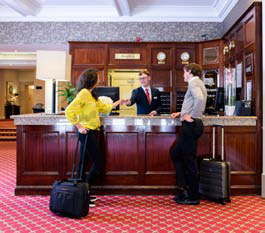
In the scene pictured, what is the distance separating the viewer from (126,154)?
3967 millimetres

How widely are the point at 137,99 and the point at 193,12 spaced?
3.58 metres

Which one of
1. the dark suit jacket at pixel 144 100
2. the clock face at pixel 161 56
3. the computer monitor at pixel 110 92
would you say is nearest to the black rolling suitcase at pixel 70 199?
the computer monitor at pixel 110 92

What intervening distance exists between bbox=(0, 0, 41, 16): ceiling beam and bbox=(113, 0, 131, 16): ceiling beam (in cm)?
184

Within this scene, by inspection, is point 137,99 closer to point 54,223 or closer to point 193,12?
point 54,223

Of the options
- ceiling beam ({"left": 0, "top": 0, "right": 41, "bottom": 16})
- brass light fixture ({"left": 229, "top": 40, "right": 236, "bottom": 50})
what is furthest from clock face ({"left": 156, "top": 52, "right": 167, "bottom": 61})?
Result: ceiling beam ({"left": 0, "top": 0, "right": 41, "bottom": 16})

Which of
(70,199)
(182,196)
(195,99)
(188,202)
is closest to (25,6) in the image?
(195,99)

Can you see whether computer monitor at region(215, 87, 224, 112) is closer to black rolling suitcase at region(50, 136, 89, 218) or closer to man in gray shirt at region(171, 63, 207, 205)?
man in gray shirt at region(171, 63, 207, 205)

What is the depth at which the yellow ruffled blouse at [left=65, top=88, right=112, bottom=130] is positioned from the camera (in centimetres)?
329

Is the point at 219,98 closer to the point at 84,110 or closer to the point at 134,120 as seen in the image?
the point at 134,120

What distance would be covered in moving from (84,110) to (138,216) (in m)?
1.25

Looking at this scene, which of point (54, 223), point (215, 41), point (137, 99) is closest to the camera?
point (54, 223)

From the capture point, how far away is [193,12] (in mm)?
7215

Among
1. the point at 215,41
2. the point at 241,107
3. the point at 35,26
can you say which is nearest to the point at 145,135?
the point at 241,107

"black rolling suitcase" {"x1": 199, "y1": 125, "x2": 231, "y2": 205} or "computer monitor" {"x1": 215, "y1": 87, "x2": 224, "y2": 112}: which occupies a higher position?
"computer monitor" {"x1": 215, "y1": 87, "x2": 224, "y2": 112}
